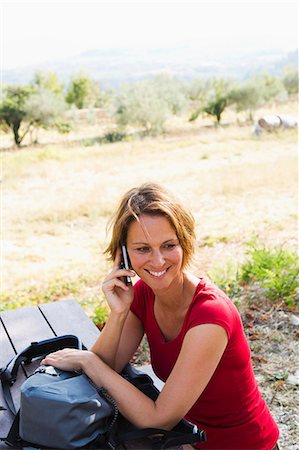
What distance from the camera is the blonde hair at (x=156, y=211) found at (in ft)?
4.85

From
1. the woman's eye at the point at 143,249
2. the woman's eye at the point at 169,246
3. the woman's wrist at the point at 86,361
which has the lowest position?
the woman's wrist at the point at 86,361

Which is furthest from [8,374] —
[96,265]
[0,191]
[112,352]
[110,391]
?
[0,191]

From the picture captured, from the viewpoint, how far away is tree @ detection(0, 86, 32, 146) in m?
10.9

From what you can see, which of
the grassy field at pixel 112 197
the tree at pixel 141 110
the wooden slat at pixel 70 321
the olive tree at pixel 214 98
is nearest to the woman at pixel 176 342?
the wooden slat at pixel 70 321

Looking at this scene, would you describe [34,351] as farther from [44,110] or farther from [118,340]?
[44,110]

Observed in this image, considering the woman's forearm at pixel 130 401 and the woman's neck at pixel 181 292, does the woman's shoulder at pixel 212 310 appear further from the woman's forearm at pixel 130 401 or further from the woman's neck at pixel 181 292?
the woman's forearm at pixel 130 401

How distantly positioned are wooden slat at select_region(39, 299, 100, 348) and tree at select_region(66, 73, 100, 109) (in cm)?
1393

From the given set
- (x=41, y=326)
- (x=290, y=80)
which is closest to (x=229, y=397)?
(x=41, y=326)

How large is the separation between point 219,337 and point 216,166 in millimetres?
8190

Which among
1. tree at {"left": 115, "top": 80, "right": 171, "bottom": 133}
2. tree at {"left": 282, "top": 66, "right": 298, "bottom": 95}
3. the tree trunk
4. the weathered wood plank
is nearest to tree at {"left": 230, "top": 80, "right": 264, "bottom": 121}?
tree at {"left": 282, "top": 66, "right": 298, "bottom": 95}

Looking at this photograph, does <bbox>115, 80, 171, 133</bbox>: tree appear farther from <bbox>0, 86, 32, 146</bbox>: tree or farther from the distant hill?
<bbox>0, 86, 32, 146</bbox>: tree

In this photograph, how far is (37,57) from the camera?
49.1 ft

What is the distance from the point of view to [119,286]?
5.32 feet

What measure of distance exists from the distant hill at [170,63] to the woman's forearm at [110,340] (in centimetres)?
1586
